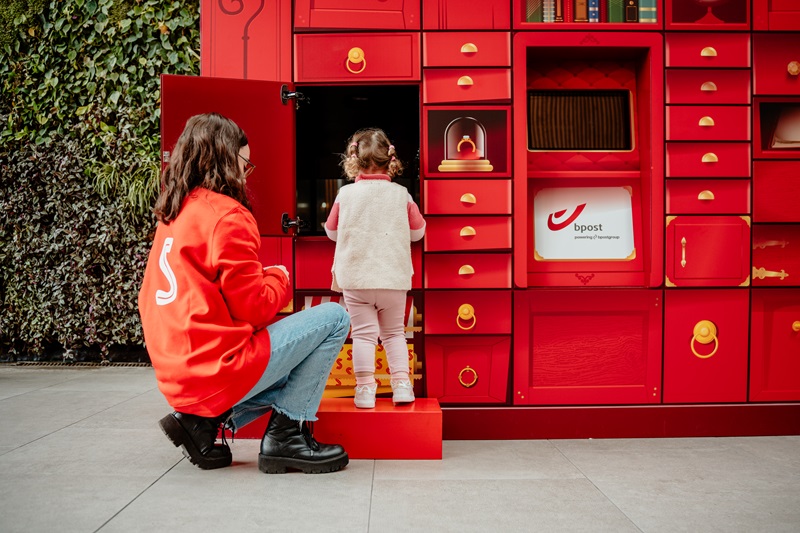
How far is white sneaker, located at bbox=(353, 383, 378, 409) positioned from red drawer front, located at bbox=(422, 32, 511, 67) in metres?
1.55

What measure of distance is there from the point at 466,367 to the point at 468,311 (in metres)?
0.27

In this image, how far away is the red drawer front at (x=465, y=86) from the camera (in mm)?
3121

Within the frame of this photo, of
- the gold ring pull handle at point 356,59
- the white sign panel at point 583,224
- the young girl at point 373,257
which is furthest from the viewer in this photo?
the white sign panel at point 583,224

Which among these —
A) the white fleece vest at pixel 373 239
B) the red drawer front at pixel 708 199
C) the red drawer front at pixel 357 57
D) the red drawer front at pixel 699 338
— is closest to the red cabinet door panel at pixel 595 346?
the red drawer front at pixel 699 338

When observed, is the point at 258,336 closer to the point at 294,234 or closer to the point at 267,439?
the point at 267,439

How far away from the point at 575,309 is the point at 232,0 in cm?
225

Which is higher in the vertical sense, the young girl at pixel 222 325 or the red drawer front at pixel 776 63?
the red drawer front at pixel 776 63

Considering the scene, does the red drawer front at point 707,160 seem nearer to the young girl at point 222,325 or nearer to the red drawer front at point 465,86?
the red drawer front at point 465,86

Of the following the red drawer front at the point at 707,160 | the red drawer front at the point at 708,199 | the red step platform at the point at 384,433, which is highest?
the red drawer front at the point at 707,160

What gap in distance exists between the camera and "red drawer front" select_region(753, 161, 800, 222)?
3.17 m

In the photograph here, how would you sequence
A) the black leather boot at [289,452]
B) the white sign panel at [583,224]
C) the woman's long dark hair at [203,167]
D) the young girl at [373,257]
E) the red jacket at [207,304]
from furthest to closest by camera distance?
1. the white sign panel at [583,224]
2. the young girl at [373,257]
3. the black leather boot at [289,452]
4. the woman's long dark hair at [203,167]
5. the red jacket at [207,304]

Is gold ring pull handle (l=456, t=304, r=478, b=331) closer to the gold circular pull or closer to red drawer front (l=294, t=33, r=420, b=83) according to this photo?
the gold circular pull

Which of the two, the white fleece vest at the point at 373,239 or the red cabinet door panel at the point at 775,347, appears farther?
the red cabinet door panel at the point at 775,347

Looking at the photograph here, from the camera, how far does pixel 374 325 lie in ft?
9.47
